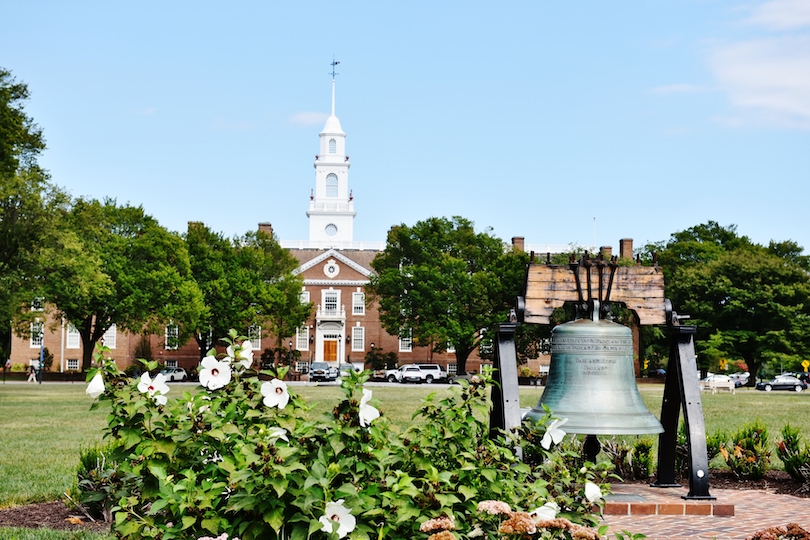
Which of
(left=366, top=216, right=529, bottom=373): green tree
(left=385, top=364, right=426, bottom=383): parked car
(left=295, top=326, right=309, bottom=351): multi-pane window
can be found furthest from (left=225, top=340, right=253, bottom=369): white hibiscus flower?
(left=295, top=326, right=309, bottom=351): multi-pane window

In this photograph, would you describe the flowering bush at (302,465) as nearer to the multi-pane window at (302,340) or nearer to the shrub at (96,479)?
the shrub at (96,479)

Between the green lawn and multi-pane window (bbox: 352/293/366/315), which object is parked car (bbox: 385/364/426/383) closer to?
multi-pane window (bbox: 352/293/366/315)

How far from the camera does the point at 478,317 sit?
61656 mm

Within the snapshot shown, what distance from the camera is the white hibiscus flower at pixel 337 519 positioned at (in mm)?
4566

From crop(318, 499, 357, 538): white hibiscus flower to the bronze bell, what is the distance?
14.0 feet

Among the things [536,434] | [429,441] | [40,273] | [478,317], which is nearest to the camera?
[429,441]

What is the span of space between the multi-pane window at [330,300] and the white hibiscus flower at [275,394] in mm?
72267

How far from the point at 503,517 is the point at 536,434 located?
116cm

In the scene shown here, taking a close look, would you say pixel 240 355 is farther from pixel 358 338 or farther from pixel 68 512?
pixel 358 338

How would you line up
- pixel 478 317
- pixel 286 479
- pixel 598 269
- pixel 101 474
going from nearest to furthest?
pixel 286 479 < pixel 101 474 < pixel 598 269 < pixel 478 317

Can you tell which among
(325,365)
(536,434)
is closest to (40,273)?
(325,365)

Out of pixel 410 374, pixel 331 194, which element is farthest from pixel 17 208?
pixel 331 194

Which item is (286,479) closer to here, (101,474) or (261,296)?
(101,474)

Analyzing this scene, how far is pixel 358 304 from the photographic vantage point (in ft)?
255
